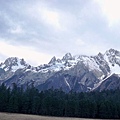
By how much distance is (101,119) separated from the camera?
123438 mm

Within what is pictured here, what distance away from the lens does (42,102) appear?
13788 centimetres

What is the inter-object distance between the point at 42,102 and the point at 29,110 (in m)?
7.25

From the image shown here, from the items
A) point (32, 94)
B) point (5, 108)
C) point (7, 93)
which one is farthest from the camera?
point (32, 94)

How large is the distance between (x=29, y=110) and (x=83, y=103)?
26050 millimetres

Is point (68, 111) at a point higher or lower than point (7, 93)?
lower

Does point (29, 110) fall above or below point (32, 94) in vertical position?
below

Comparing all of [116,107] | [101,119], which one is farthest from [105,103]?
[101,119]

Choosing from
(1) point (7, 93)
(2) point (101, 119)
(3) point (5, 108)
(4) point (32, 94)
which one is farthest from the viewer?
(4) point (32, 94)

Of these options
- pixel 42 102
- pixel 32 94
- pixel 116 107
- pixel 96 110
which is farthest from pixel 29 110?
pixel 116 107

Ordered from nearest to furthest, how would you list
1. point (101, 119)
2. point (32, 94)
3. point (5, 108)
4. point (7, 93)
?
1. point (101, 119)
2. point (5, 108)
3. point (7, 93)
4. point (32, 94)

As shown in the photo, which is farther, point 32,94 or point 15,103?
point 32,94

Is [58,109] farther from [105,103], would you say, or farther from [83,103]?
[105,103]

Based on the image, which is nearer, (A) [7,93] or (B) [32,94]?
(A) [7,93]

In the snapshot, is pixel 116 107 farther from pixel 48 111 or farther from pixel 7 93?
pixel 7 93
